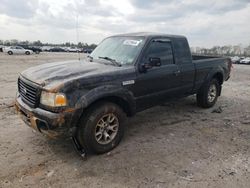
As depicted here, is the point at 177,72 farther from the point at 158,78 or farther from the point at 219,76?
the point at 219,76

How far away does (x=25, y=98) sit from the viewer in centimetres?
415

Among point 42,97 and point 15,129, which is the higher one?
point 42,97

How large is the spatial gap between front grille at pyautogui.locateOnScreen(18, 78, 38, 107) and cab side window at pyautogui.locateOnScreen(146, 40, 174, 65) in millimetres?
2161

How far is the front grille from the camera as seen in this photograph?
381 cm

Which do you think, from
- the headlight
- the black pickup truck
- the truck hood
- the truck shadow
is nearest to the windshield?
the black pickup truck

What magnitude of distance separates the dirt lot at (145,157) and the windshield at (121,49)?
1.53 meters

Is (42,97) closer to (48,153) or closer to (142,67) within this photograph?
(48,153)

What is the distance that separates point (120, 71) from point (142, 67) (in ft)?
1.67

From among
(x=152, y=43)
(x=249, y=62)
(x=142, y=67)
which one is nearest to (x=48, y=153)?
(x=142, y=67)

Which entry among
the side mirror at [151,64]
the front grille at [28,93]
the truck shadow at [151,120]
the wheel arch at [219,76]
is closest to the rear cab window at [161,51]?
the side mirror at [151,64]

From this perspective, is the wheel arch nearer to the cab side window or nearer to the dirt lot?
the dirt lot

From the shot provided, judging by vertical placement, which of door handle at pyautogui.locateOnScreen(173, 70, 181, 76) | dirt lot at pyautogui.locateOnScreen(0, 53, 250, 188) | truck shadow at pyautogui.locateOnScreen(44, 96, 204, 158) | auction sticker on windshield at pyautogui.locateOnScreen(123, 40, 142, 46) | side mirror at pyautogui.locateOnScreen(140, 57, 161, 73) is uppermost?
auction sticker on windshield at pyautogui.locateOnScreen(123, 40, 142, 46)

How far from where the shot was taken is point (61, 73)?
400 cm

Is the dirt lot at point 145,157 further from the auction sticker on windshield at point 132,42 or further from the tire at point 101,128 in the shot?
the auction sticker on windshield at point 132,42
